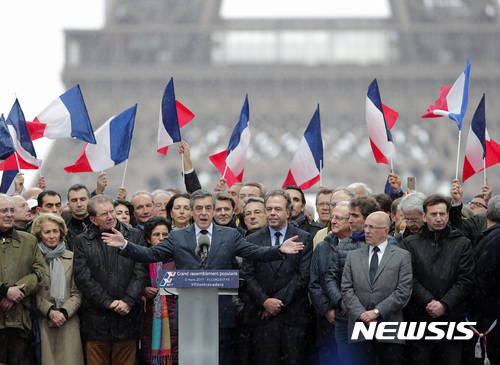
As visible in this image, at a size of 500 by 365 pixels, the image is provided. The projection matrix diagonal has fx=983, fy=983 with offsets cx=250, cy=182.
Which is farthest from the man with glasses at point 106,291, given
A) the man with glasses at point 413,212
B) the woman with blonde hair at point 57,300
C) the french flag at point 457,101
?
the french flag at point 457,101

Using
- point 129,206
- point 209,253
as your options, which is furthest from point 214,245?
point 129,206

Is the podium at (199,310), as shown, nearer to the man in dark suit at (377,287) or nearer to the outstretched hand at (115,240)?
the outstretched hand at (115,240)

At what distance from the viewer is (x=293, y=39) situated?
51.1 m

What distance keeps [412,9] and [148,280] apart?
45.2m

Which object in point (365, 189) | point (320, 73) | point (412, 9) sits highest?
point (412, 9)

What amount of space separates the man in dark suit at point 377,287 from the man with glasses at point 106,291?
1911mm

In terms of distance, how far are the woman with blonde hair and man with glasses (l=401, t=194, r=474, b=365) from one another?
2878 mm

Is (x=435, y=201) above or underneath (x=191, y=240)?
above

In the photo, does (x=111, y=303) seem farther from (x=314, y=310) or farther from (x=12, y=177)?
(x=12, y=177)

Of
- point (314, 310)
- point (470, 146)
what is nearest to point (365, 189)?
point (470, 146)

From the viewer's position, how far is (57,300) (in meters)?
8.55

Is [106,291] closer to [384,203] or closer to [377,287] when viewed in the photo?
[377,287]

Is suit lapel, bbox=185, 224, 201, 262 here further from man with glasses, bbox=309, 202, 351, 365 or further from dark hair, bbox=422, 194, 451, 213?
dark hair, bbox=422, 194, 451, 213

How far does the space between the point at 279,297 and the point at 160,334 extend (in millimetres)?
1151
